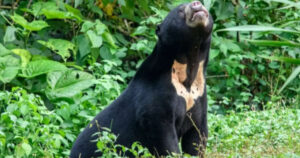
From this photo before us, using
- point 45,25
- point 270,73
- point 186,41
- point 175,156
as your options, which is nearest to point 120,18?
point 45,25

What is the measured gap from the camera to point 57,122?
655cm

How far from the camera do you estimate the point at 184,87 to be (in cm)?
512

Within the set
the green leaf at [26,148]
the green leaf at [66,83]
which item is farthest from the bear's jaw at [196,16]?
the green leaf at [66,83]

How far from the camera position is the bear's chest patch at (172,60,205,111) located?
5062 mm

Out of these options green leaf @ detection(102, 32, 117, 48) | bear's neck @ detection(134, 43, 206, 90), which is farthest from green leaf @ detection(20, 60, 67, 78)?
bear's neck @ detection(134, 43, 206, 90)

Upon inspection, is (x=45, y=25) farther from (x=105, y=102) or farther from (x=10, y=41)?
(x=105, y=102)

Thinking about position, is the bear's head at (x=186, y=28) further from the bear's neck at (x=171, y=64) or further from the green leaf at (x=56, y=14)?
the green leaf at (x=56, y=14)

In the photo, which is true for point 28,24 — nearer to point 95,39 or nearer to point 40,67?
point 40,67

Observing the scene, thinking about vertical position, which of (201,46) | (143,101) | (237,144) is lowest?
(237,144)

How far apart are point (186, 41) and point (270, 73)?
14.1 feet

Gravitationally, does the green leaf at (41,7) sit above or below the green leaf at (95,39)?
above

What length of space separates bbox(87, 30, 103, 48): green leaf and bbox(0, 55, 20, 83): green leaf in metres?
0.84

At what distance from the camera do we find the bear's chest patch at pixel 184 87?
5.06m

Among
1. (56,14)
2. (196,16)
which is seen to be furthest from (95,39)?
(196,16)
